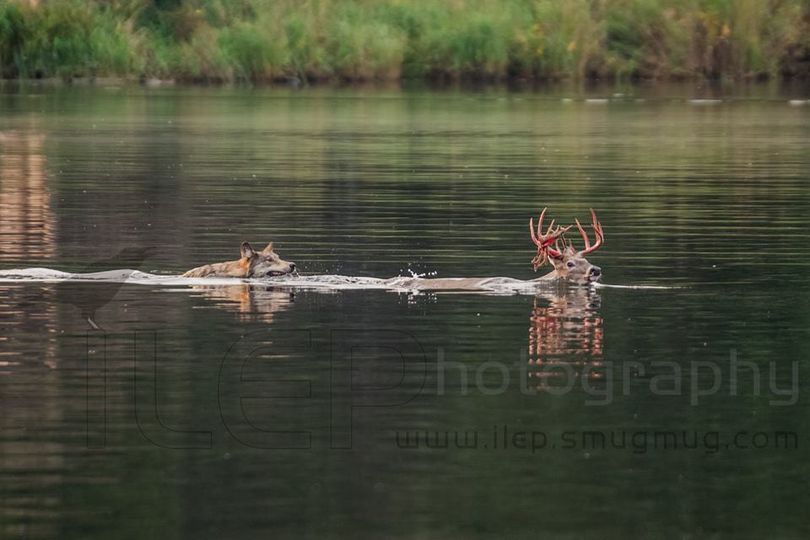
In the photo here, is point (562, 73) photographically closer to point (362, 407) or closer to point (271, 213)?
point (271, 213)

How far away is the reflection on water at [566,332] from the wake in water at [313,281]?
45 centimetres

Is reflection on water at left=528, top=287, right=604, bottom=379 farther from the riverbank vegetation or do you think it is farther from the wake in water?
the riverbank vegetation

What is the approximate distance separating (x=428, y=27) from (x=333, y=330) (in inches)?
2282

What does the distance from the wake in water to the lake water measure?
176mm

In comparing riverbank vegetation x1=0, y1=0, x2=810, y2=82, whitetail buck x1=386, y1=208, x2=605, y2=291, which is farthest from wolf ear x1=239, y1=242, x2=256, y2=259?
riverbank vegetation x1=0, y1=0, x2=810, y2=82

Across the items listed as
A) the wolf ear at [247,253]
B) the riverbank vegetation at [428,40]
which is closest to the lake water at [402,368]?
the wolf ear at [247,253]

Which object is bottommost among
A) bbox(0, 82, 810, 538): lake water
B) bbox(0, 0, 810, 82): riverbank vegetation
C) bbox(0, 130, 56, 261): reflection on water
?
bbox(0, 82, 810, 538): lake water

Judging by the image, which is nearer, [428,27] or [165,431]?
[165,431]

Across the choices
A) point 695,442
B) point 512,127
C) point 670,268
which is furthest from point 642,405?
point 512,127

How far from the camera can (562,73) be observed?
254 ft

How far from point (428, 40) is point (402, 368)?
197ft

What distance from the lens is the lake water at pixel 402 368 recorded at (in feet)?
35.5

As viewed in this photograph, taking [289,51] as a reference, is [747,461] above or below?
below

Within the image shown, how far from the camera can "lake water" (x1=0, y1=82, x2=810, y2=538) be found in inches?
426
